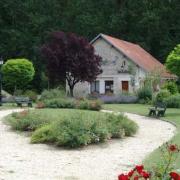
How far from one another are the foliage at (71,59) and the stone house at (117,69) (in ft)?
14.0

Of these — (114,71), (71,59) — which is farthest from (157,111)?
(114,71)

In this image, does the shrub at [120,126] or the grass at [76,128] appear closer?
the grass at [76,128]

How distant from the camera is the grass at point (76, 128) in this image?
14.3m

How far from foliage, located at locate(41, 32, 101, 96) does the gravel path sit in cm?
2377

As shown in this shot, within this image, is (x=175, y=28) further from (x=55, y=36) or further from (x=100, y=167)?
(x=100, y=167)

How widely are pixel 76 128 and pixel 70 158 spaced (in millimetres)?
2529

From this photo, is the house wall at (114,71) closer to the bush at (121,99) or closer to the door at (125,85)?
the door at (125,85)

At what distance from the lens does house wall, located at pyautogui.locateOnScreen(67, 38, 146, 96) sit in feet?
149

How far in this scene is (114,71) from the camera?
46.8 meters

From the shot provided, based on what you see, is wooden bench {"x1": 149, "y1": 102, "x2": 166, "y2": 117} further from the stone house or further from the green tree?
the green tree

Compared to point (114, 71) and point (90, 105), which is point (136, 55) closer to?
point (114, 71)

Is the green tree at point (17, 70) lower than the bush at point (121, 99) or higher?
higher

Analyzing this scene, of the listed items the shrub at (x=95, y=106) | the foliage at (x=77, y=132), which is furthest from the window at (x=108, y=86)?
the foliage at (x=77, y=132)

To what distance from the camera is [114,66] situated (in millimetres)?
46844
